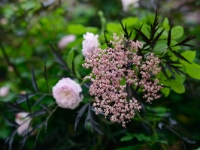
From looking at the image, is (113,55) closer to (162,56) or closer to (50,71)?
(162,56)

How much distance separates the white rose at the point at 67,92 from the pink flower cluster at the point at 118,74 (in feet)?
0.36

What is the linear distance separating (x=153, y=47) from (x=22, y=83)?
2.16 feet

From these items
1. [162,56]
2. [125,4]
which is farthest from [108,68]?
[125,4]

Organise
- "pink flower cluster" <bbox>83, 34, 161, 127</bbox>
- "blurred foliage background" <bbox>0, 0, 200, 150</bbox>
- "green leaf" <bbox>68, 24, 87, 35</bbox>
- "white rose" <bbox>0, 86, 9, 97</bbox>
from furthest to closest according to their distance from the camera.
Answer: "white rose" <bbox>0, 86, 9, 97</bbox> < "green leaf" <bbox>68, 24, 87, 35</bbox> < "blurred foliage background" <bbox>0, 0, 200, 150</bbox> < "pink flower cluster" <bbox>83, 34, 161, 127</bbox>

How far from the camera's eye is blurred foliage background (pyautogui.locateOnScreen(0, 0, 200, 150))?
824 millimetres

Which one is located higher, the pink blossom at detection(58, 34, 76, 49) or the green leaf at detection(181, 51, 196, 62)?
the pink blossom at detection(58, 34, 76, 49)

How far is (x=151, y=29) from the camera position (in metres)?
0.59


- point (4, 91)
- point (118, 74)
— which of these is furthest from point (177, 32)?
point (4, 91)

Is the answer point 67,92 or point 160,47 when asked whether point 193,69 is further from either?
point 67,92

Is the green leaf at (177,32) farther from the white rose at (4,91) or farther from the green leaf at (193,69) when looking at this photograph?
the white rose at (4,91)

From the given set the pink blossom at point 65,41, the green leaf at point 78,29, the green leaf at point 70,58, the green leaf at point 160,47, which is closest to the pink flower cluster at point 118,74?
the green leaf at point 160,47

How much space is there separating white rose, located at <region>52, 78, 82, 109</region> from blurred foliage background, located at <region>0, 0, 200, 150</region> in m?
0.05

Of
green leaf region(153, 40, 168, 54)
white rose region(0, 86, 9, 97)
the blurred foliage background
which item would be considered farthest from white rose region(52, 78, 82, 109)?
white rose region(0, 86, 9, 97)

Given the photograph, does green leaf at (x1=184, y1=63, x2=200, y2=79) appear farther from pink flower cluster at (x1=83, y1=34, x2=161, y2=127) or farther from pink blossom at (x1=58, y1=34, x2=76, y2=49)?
pink blossom at (x1=58, y1=34, x2=76, y2=49)
